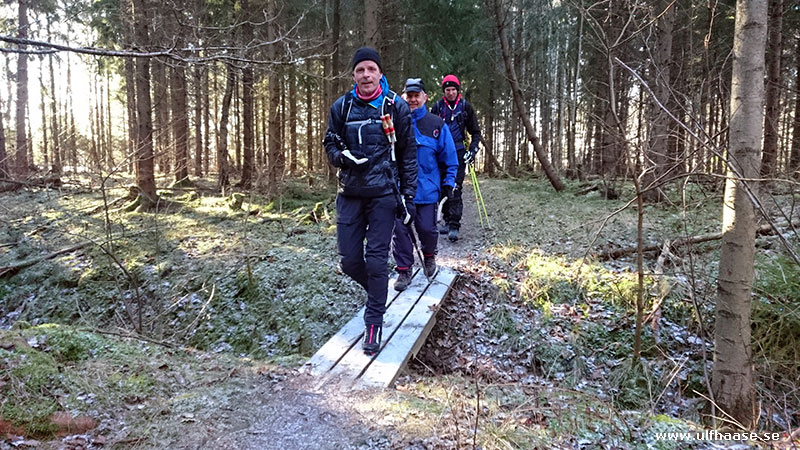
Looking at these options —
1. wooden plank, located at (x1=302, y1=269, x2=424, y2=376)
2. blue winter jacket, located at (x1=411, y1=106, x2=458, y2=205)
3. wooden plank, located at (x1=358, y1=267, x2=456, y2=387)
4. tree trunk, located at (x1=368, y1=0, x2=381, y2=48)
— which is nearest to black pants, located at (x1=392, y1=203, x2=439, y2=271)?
blue winter jacket, located at (x1=411, y1=106, x2=458, y2=205)

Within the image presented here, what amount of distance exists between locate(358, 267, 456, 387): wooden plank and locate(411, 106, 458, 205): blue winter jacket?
1.19 metres

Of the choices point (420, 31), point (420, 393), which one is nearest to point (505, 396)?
point (420, 393)

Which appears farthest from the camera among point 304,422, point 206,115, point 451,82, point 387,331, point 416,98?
point 206,115

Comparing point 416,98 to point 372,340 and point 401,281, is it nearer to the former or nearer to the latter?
point 401,281

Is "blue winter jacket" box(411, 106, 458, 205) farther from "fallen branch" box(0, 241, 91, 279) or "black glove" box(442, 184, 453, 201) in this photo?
"fallen branch" box(0, 241, 91, 279)

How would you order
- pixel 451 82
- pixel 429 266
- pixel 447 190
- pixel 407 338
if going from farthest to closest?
pixel 451 82 < pixel 447 190 < pixel 429 266 < pixel 407 338

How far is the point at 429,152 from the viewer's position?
18.7 feet

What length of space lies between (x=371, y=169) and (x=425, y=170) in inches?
78.7

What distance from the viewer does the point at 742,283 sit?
138 inches

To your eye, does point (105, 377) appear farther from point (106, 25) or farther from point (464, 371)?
point (106, 25)

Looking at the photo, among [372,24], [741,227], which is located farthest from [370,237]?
[372,24]

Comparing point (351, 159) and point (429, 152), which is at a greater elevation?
point (429, 152)

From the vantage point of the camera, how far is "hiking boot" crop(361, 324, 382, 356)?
3965 millimetres

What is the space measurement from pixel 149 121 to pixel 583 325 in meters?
10.2
